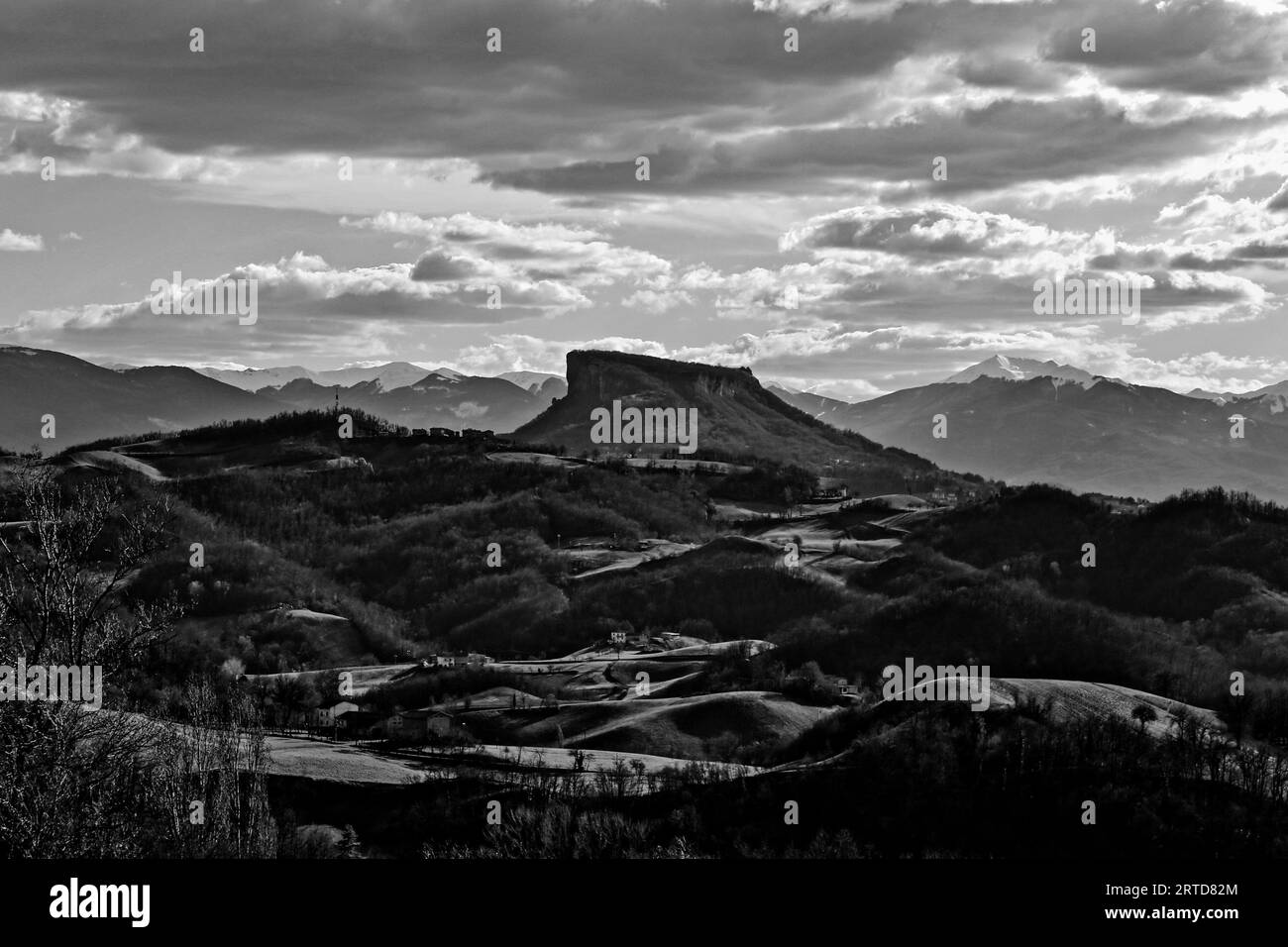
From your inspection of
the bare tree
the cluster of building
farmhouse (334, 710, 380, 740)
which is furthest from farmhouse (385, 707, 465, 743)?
the bare tree

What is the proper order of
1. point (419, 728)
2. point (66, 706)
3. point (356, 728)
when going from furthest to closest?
point (356, 728), point (419, 728), point (66, 706)

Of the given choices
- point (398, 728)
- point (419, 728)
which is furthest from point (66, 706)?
point (419, 728)

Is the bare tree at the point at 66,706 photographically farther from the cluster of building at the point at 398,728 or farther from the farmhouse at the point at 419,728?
the cluster of building at the point at 398,728

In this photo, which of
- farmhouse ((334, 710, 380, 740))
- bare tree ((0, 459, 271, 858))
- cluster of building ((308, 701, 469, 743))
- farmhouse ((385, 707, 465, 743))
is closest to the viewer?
bare tree ((0, 459, 271, 858))

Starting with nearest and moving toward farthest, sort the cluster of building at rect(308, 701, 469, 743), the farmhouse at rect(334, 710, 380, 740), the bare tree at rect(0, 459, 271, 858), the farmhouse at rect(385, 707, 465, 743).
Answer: the bare tree at rect(0, 459, 271, 858) < the farmhouse at rect(385, 707, 465, 743) < the cluster of building at rect(308, 701, 469, 743) < the farmhouse at rect(334, 710, 380, 740)

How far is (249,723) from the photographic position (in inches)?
5984

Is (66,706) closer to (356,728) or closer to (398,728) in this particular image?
(398,728)

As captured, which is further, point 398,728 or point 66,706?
point 398,728

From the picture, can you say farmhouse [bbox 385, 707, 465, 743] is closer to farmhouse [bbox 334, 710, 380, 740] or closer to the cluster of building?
the cluster of building

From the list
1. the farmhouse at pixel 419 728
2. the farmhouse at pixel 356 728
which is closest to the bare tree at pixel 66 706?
the farmhouse at pixel 419 728

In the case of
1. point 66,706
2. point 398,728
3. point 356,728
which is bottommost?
point 356,728

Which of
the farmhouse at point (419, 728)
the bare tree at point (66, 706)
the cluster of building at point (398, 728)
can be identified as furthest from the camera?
the cluster of building at point (398, 728)
